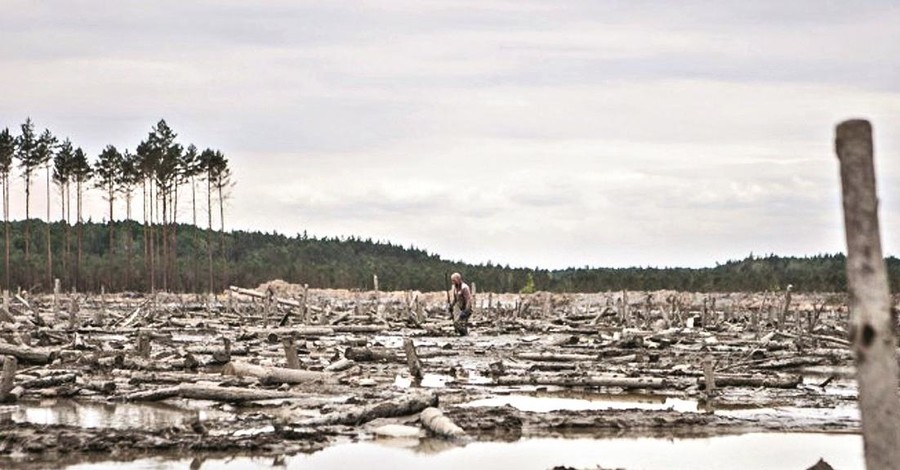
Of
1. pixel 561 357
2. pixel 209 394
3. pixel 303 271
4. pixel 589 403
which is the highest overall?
pixel 303 271

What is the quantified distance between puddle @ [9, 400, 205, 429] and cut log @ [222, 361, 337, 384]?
2198 mm

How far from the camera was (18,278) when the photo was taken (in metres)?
82.8

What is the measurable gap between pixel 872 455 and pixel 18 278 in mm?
81143

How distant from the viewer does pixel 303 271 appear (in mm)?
101500

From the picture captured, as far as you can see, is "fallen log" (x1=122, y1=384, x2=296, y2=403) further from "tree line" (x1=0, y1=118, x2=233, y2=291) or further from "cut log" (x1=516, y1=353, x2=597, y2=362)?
"tree line" (x1=0, y1=118, x2=233, y2=291)

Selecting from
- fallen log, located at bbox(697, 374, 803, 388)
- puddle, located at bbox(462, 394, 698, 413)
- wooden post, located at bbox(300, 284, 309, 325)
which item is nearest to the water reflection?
puddle, located at bbox(462, 394, 698, 413)

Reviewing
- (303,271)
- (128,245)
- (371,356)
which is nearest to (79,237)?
(128,245)

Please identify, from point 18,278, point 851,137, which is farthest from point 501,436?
point 18,278

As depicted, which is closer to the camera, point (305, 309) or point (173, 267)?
point (305, 309)

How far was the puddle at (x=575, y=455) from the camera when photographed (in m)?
12.8

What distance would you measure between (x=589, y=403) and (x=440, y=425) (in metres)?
4.60

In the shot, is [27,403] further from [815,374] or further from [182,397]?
[815,374]

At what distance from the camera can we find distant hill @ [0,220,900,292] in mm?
84375

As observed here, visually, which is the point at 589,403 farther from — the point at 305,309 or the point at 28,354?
the point at 305,309
